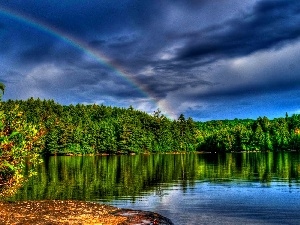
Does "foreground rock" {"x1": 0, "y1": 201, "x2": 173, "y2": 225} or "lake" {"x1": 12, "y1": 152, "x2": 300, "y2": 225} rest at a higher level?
"foreground rock" {"x1": 0, "y1": 201, "x2": 173, "y2": 225}

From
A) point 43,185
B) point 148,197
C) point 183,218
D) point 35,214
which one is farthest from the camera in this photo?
point 43,185

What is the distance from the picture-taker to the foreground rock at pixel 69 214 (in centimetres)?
3084

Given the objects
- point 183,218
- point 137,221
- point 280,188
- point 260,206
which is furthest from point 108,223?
point 280,188

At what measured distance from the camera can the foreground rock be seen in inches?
1214

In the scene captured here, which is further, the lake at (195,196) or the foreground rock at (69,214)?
the lake at (195,196)

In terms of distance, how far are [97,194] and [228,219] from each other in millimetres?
25090

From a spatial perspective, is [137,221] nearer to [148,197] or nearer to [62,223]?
[62,223]

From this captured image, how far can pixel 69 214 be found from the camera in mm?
32969

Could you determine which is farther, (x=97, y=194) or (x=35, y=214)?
(x=97, y=194)

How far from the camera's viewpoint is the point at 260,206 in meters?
50.7

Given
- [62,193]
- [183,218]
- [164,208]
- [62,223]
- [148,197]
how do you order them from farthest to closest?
[62,193]
[148,197]
[164,208]
[183,218]
[62,223]

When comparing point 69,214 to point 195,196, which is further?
point 195,196

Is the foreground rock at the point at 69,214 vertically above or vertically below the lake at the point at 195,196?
above

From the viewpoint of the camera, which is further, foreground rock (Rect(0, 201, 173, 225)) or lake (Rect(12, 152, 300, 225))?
lake (Rect(12, 152, 300, 225))
